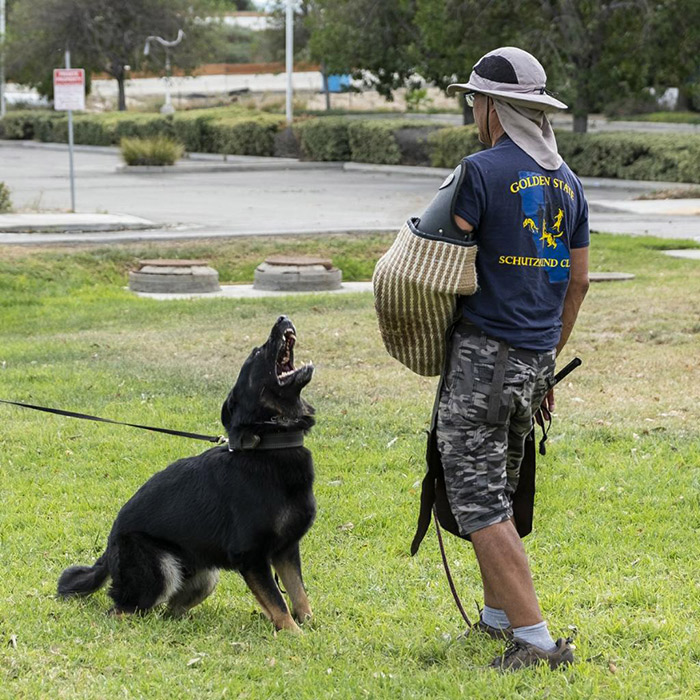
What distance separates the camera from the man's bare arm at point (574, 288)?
3.80 meters

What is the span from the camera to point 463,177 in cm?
344

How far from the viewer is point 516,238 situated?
138 inches

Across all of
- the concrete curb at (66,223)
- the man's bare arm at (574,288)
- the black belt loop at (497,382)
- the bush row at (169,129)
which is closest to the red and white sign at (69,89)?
the concrete curb at (66,223)

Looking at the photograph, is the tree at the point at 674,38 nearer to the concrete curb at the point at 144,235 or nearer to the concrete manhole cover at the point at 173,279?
the concrete curb at the point at 144,235

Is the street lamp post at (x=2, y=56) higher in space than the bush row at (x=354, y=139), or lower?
higher

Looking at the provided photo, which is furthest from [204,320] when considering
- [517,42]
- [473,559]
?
[517,42]

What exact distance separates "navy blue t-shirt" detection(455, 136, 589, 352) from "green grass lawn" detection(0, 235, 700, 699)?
3.78 ft

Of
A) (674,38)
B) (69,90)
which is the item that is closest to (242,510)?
(69,90)

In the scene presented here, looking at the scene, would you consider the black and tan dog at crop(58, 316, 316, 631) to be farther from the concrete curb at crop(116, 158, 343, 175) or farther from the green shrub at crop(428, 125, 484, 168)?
the concrete curb at crop(116, 158, 343, 175)

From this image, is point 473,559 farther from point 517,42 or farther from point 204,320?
point 517,42

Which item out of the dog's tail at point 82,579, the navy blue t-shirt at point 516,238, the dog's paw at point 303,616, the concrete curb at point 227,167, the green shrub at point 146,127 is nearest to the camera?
the navy blue t-shirt at point 516,238

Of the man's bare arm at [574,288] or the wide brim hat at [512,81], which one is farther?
the man's bare arm at [574,288]

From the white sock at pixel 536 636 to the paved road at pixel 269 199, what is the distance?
13.4m

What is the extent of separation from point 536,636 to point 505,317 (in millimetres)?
1065
